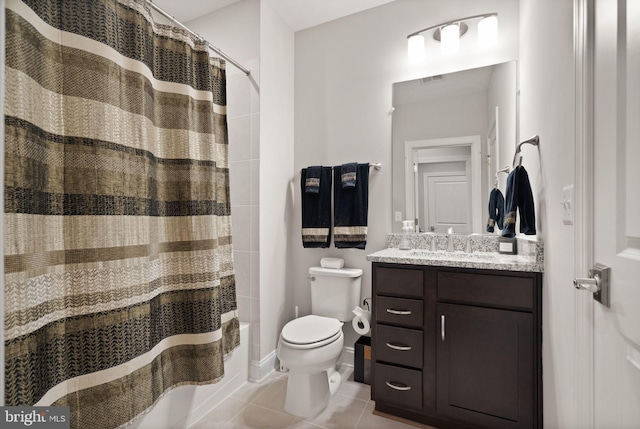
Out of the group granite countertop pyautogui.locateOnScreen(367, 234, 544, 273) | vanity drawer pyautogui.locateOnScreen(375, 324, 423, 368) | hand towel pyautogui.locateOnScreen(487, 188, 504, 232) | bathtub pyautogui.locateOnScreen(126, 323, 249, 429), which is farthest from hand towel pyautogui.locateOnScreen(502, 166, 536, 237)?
bathtub pyautogui.locateOnScreen(126, 323, 249, 429)

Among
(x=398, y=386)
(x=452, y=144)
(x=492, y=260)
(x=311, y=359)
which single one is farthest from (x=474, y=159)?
(x=311, y=359)

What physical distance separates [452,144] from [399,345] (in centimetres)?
130

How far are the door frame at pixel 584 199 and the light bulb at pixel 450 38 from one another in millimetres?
1132

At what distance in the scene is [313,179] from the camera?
2.26 m

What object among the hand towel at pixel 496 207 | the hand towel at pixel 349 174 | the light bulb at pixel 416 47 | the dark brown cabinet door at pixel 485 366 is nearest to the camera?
the dark brown cabinet door at pixel 485 366

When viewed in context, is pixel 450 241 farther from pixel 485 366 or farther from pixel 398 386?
pixel 398 386

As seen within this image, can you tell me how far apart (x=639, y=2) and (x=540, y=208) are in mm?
949

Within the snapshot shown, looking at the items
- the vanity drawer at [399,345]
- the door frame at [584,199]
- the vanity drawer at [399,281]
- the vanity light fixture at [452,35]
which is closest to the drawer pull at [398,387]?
the vanity drawer at [399,345]

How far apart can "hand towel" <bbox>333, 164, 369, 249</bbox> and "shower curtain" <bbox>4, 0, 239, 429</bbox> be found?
954 millimetres

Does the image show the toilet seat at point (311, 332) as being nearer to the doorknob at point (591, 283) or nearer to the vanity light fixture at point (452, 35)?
the doorknob at point (591, 283)

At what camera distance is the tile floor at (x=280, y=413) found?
158 centimetres

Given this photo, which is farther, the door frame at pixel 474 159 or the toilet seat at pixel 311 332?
the door frame at pixel 474 159

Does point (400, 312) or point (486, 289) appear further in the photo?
point (400, 312)

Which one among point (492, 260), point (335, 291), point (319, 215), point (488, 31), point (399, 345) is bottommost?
point (399, 345)
